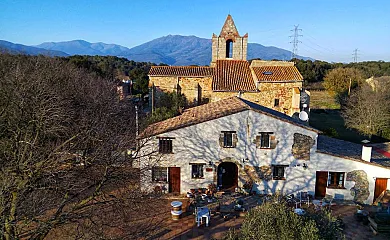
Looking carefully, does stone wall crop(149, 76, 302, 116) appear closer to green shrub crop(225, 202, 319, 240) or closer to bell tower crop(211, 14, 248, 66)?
bell tower crop(211, 14, 248, 66)

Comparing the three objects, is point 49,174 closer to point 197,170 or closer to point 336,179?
point 197,170

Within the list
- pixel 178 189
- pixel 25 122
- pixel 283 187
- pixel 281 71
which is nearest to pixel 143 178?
pixel 178 189

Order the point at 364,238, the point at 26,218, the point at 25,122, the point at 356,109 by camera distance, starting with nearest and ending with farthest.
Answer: the point at 26,218, the point at 25,122, the point at 364,238, the point at 356,109

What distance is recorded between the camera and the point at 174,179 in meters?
16.6

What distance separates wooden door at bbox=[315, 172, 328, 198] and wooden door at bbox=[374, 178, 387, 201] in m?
2.66

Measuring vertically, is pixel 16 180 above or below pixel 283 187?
above

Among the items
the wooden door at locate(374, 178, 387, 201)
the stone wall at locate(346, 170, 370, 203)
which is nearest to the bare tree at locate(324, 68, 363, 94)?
the wooden door at locate(374, 178, 387, 201)

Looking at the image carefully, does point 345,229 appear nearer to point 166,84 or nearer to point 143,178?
point 143,178

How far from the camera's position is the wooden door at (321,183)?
16350 millimetres

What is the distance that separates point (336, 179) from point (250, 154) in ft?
16.6

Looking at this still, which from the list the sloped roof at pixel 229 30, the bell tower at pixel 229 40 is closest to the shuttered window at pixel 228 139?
the bell tower at pixel 229 40

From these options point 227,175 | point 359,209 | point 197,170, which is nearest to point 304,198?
point 359,209

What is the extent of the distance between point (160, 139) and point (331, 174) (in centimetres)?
989

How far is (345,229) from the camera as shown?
13.2m
